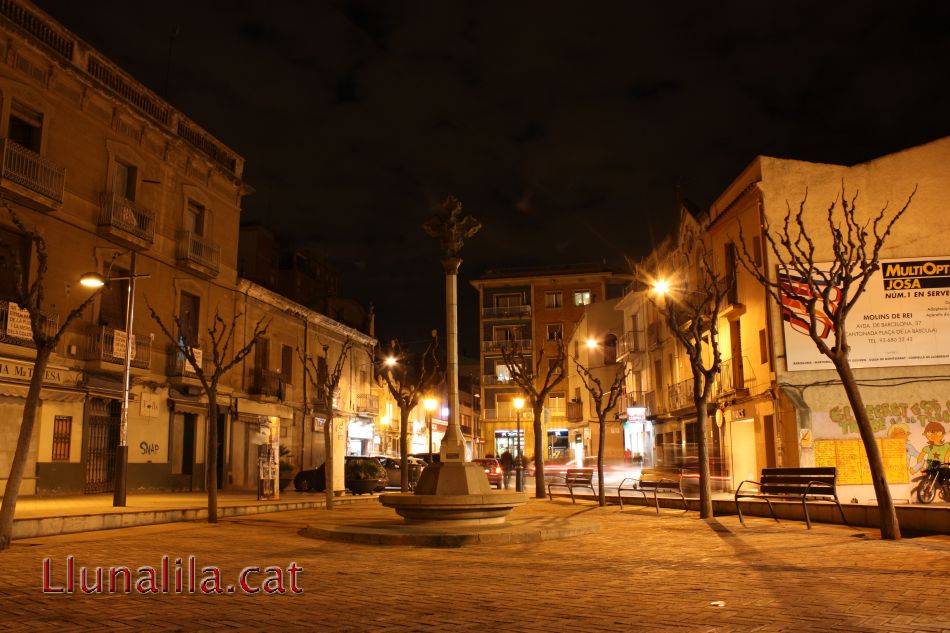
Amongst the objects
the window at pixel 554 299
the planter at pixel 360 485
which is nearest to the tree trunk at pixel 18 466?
the planter at pixel 360 485

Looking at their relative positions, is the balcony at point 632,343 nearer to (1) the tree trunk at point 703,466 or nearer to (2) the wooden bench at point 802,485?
(1) the tree trunk at point 703,466

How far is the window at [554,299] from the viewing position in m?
64.5

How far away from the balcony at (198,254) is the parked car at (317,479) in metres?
8.15

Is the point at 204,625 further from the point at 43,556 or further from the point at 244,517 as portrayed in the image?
the point at 244,517

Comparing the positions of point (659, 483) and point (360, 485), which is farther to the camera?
point (360, 485)

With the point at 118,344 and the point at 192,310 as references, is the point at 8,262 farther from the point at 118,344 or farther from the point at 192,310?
the point at 192,310

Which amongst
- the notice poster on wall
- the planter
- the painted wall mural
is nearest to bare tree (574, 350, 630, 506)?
the notice poster on wall

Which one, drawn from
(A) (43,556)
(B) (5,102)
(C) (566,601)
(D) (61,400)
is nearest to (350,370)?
(D) (61,400)

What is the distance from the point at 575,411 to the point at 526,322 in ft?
34.5

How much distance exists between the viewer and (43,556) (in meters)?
10.1

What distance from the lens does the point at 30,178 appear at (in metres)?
20.6

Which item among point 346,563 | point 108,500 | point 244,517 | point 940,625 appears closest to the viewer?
point 940,625

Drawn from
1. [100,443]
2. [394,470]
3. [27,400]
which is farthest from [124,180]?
[27,400]

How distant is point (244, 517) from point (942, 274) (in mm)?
20273
